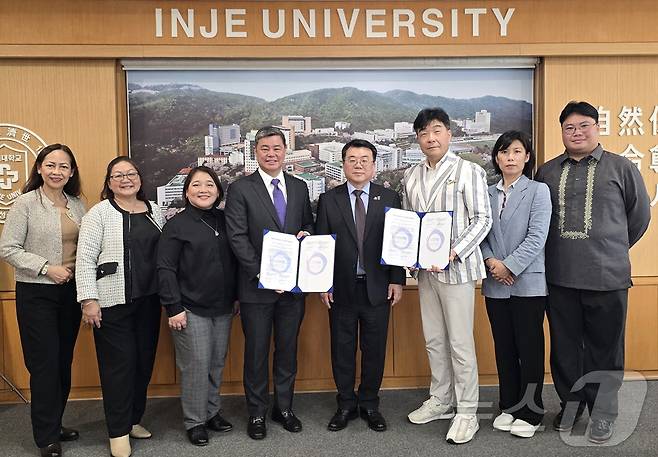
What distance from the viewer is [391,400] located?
372 centimetres

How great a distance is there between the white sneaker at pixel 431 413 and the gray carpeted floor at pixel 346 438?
0.04 m

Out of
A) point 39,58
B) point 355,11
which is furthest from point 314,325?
point 39,58

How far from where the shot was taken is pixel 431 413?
11.0 ft

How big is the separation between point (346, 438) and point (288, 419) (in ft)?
1.21

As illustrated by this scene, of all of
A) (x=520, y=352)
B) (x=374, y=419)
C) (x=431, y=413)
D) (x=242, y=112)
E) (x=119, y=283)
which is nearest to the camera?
(x=119, y=283)

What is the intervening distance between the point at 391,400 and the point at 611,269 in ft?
5.34

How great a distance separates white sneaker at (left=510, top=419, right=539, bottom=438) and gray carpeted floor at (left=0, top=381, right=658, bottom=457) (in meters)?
0.03

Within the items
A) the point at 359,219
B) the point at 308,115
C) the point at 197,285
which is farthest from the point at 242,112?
the point at 197,285

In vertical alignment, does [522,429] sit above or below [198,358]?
below

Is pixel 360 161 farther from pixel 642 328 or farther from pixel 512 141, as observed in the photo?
pixel 642 328

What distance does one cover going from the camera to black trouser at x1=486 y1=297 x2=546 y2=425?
3.08 metres

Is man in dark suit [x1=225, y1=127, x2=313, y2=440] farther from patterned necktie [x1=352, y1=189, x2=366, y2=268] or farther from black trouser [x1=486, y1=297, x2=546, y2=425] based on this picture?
black trouser [x1=486, y1=297, x2=546, y2=425]

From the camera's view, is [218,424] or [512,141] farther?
[218,424]

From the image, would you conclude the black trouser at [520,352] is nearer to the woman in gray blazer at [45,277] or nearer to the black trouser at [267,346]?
the black trouser at [267,346]
